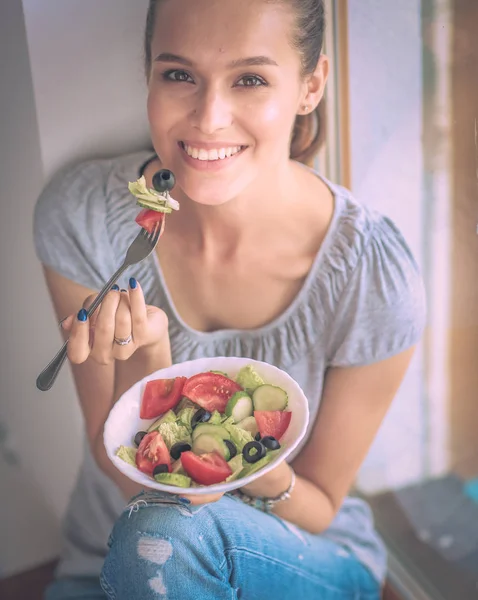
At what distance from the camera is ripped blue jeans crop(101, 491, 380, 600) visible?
940 mm

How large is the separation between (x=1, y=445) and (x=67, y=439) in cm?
10

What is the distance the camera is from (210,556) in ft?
3.21

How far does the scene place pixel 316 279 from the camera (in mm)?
1026

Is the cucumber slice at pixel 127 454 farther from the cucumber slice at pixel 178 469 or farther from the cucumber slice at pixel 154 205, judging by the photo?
the cucumber slice at pixel 154 205

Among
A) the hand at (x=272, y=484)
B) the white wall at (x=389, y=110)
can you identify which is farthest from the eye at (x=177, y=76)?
the hand at (x=272, y=484)

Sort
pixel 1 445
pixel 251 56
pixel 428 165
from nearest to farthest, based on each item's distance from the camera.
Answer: pixel 251 56
pixel 428 165
pixel 1 445

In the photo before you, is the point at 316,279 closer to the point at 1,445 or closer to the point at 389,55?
the point at 389,55

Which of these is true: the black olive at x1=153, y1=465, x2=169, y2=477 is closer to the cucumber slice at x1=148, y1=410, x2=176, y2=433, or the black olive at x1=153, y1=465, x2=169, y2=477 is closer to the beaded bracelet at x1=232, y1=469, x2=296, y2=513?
the cucumber slice at x1=148, y1=410, x2=176, y2=433

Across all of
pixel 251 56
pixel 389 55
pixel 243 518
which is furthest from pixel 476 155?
pixel 243 518

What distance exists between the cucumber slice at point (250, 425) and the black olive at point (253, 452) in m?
0.03

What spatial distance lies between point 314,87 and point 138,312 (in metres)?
0.39

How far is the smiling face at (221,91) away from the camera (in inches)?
33.9

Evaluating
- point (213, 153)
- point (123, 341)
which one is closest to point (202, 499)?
point (123, 341)

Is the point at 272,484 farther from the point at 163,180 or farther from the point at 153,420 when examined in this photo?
the point at 163,180
